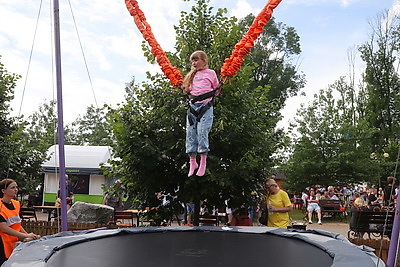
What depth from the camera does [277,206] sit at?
441 centimetres

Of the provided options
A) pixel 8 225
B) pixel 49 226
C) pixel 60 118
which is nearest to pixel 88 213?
pixel 49 226

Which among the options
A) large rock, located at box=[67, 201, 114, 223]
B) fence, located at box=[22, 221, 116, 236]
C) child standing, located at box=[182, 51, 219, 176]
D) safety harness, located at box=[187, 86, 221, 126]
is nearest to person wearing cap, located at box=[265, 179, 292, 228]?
child standing, located at box=[182, 51, 219, 176]

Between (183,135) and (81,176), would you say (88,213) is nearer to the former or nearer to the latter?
(183,135)

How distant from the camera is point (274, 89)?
19.1 metres

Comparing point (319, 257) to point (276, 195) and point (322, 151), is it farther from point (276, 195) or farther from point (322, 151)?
point (322, 151)

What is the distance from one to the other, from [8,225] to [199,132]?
160 centimetres

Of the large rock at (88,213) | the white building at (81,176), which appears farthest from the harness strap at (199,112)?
the white building at (81,176)

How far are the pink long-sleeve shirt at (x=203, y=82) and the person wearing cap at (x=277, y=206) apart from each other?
151cm

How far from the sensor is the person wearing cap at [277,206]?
14.4 ft

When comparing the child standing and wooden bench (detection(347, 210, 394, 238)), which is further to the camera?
wooden bench (detection(347, 210, 394, 238))

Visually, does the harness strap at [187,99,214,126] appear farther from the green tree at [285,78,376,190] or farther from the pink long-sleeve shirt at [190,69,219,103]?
the green tree at [285,78,376,190]

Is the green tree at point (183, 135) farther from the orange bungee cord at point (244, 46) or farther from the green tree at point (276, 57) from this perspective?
the green tree at point (276, 57)

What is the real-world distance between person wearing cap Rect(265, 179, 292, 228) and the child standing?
126 centimetres

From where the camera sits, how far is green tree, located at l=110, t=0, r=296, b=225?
15.3 ft
